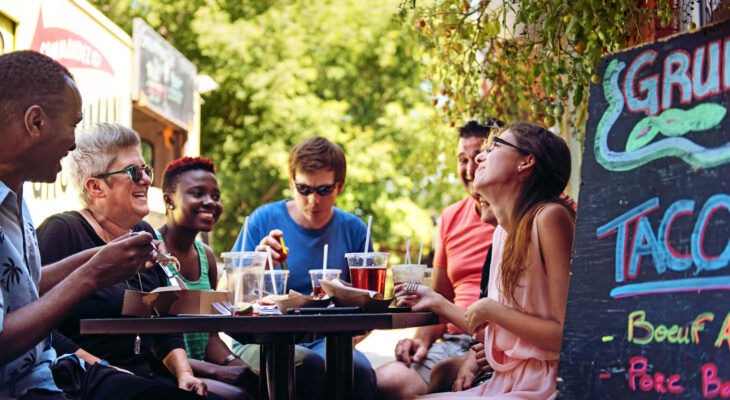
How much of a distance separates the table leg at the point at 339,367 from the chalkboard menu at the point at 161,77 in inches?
321

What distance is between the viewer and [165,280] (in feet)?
10.9

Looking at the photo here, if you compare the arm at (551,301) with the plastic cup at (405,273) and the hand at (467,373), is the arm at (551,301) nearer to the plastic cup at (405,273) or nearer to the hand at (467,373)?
the plastic cup at (405,273)

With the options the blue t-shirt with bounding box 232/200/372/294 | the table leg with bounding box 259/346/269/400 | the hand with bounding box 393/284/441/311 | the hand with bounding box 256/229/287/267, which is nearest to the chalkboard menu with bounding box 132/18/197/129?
the blue t-shirt with bounding box 232/200/372/294

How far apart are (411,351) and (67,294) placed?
2.29 metres

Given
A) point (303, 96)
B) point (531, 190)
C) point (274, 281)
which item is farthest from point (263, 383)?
point (303, 96)

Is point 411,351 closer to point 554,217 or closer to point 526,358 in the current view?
point 526,358

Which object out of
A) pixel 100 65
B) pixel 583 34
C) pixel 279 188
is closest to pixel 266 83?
pixel 279 188

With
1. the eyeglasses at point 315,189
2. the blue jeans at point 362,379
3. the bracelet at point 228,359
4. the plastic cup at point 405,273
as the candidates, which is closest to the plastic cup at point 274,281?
the plastic cup at point 405,273

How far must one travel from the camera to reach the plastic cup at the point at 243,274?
274 centimetres

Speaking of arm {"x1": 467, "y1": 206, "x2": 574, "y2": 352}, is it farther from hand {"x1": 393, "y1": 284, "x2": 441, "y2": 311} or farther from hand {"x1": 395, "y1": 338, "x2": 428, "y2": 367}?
hand {"x1": 395, "y1": 338, "x2": 428, "y2": 367}

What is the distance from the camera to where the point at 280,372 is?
2.73 m

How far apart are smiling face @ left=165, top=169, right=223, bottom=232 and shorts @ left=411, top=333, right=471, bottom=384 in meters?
1.35

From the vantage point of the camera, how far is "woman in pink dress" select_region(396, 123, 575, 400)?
2.39 meters

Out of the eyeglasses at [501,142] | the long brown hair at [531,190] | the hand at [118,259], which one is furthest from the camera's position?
the eyeglasses at [501,142]
